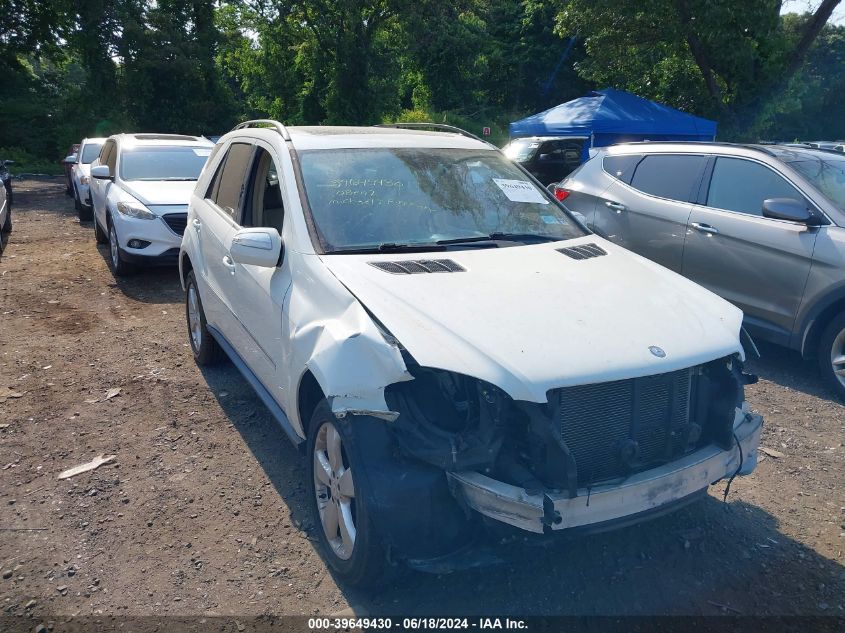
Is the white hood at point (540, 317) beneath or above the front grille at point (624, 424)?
above

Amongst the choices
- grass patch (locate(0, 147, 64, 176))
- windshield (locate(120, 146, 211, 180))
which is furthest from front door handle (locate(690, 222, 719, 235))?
grass patch (locate(0, 147, 64, 176))

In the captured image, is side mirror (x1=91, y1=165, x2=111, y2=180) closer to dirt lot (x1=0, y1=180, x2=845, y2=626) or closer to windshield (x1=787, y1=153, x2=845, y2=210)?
dirt lot (x1=0, y1=180, x2=845, y2=626)

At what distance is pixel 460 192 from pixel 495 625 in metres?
2.28

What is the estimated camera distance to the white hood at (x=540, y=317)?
2.57 meters

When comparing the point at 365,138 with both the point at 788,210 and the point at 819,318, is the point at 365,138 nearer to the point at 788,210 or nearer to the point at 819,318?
the point at 788,210

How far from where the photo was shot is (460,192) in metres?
3.99

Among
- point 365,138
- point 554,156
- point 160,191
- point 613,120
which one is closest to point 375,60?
point 554,156

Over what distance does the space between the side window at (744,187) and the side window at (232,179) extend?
3944 mm

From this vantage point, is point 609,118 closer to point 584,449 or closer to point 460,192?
point 460,192

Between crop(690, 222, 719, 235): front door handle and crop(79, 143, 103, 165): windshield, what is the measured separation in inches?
490

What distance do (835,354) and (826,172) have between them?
1.58 meters

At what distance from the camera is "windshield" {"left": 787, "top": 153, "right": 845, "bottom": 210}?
543 centimetres

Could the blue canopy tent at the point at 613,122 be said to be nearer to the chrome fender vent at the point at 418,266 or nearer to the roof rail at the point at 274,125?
the roof rail at the point at 274,125

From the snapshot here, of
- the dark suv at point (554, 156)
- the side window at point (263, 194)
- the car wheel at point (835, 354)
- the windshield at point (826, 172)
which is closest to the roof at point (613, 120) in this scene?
the dark suv at point (554, 156)
